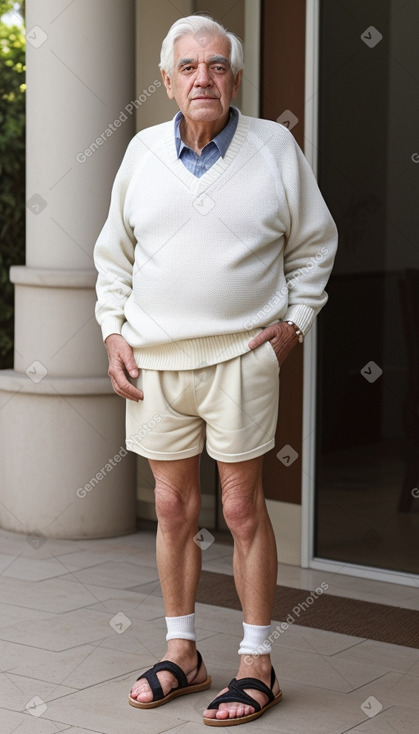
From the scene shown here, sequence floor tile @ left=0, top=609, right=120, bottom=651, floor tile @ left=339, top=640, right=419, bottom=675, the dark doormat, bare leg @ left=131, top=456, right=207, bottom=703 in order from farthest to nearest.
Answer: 1. the dark doormat
2. floor tile @ left=0, top=609, right=120, bottom=651
3. floor tile @ left=339, top=640, right=419, bottom=675
4. bare leg @ left=131, top=456, right=207, bottom=703

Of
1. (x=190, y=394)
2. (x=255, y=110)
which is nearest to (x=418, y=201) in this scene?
(x=255, y=110)

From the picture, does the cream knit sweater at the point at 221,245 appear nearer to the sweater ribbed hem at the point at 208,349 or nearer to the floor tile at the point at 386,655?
the sweater ribbed hem at the point at 208,349

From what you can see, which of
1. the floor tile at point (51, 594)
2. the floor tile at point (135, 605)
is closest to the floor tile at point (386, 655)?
the floor tile at point (135, 605)

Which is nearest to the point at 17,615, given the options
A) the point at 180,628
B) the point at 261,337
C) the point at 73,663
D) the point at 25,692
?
the point at 73,663

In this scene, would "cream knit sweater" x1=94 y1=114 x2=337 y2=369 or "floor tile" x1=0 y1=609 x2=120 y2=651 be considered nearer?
"cream knit sweater" x1=94 y1=114 x2=337 y2=369

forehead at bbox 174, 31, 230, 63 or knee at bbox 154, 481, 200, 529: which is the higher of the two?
forehead at bbox 174, 31, 230, 63

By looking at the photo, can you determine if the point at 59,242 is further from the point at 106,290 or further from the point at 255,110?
the point at 106,290

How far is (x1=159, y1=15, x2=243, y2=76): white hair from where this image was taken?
3166 millimetres

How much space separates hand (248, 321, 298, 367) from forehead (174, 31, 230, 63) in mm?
705

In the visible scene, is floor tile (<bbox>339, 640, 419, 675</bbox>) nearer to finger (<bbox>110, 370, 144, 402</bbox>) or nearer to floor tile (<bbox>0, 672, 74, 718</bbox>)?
floor tile (<bbox>0, 672, 74, 718</bbox>)

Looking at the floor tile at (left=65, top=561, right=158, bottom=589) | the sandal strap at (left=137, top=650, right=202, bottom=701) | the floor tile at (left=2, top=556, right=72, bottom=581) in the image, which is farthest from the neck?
the floor tile at (left=2, top=556, right=72, bottom=581)

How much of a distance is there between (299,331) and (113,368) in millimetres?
511

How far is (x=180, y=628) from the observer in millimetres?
3418

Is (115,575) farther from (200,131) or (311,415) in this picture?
(200,131)
